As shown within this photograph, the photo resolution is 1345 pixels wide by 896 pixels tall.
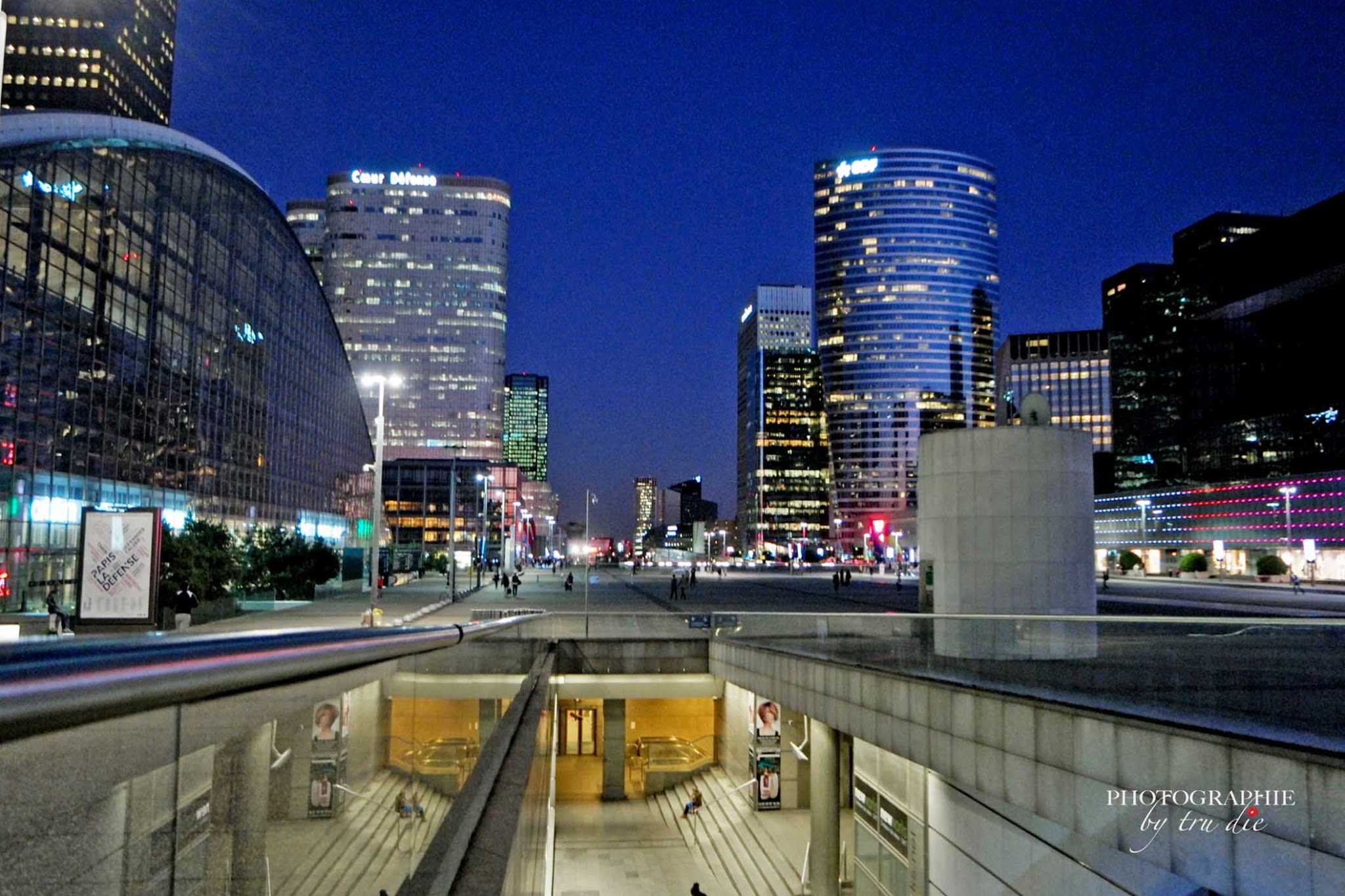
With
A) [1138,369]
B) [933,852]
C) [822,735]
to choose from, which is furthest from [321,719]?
[1138,369]

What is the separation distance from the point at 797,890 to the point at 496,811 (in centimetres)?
1984

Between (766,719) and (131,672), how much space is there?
27060 millimetres

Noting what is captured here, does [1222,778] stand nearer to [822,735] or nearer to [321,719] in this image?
[321,719]

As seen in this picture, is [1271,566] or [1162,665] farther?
[1271,566]

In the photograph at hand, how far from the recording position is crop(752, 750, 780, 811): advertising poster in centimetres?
2758

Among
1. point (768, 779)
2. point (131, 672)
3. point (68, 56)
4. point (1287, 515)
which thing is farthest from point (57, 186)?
point (68, 56)

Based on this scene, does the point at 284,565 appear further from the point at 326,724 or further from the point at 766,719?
the point at 326,724

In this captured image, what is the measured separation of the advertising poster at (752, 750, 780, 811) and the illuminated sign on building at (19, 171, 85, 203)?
4060 centimetres

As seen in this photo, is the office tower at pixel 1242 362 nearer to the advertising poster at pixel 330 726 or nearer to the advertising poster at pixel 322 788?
the advertising poster at pixel 330 726

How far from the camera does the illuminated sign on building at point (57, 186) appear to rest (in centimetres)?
4238

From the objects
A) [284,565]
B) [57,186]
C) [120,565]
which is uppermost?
[57,186]

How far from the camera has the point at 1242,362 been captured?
135750mm

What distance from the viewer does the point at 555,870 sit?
921 inches

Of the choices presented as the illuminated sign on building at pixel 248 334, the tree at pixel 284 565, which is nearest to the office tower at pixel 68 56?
the illuminated sign on building at pixel 248 334
